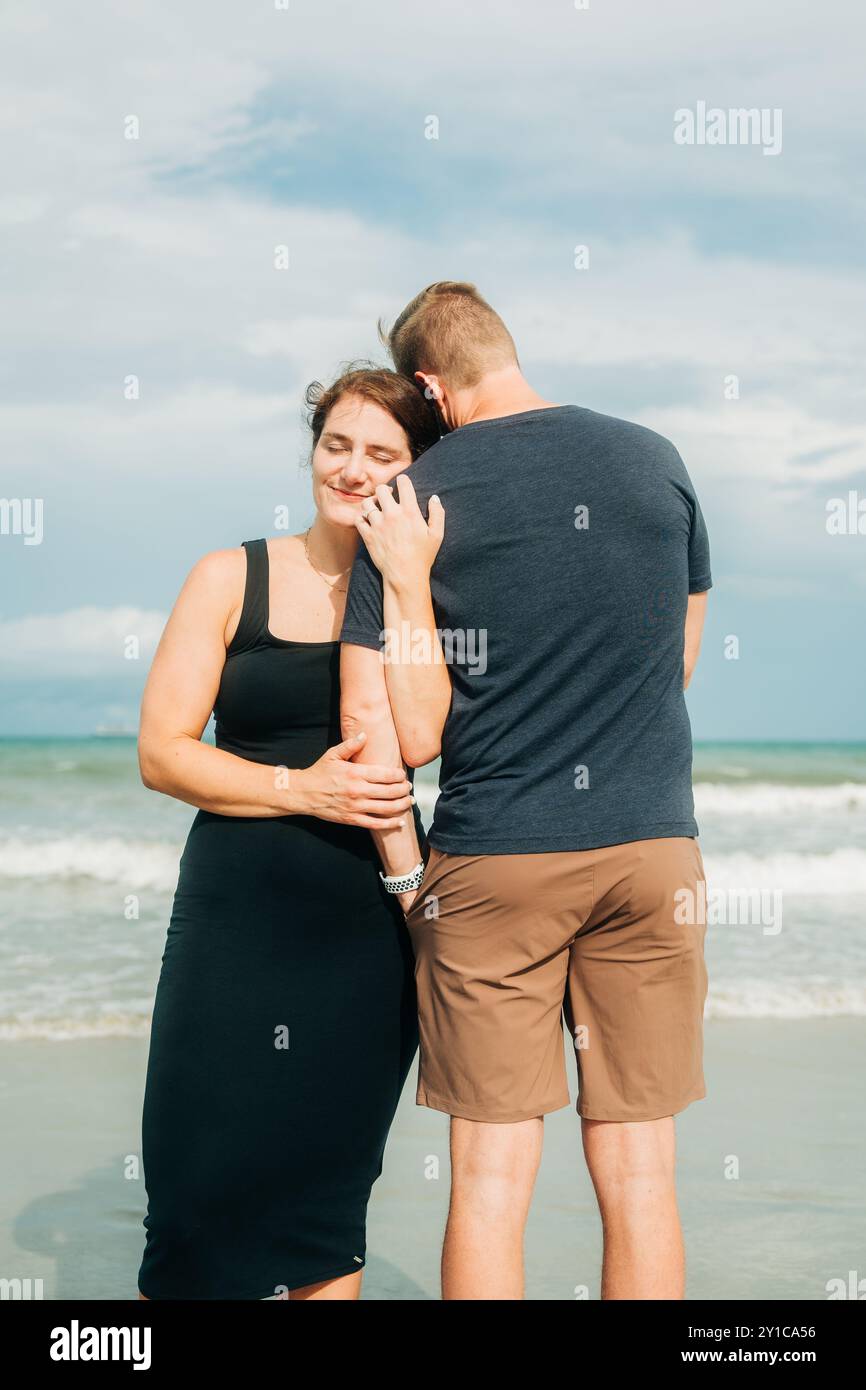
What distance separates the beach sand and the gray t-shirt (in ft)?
6.11

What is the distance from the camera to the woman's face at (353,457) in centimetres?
246

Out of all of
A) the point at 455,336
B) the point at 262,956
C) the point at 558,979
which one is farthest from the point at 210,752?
the point at 455,336

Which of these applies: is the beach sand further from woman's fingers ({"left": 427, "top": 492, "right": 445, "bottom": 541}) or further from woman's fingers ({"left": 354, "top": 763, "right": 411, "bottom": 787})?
woman's fingers ({"left": 427, "top": 492, "right": 445, "bottom": 541})

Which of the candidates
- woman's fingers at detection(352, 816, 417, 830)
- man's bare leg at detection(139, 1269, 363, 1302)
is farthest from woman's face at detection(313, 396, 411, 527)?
man's bare leg at detection(139, 1269, 363, 1302)

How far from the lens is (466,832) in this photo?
7.14ft

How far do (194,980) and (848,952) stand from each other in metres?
6.43

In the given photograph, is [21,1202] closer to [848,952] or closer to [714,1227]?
[714,1227]

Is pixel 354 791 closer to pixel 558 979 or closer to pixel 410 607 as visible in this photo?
pixel 410 607

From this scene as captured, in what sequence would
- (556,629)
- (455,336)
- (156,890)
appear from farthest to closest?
(156,890)
(455,336)
(556,629)

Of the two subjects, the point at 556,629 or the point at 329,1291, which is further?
the point at 329,1291

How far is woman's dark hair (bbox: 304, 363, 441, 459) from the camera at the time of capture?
8.15ft

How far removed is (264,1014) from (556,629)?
0.93 m

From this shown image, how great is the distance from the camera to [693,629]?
8.21 feet
